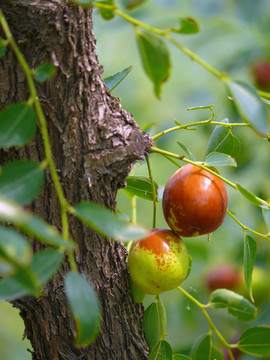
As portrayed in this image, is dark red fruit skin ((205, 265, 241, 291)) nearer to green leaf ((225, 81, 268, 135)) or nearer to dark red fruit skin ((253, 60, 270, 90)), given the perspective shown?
dark red fruit skin ((253, 60, 270, 90))

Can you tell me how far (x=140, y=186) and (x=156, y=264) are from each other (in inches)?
6.2

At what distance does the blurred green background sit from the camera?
1.66m

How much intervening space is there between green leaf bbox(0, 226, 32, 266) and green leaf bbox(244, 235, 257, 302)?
0.47m

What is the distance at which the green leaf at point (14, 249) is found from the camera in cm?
36

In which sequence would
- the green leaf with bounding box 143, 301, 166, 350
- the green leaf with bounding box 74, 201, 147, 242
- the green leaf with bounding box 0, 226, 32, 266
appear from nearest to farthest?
the green leaf with bounding box 0, 226, 32, 266 → the green leaf with bounding box 74, 201, 147, 242 → the green leaf with bounding box 143, 301, 166, 350

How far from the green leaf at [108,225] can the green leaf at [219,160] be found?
33 cm

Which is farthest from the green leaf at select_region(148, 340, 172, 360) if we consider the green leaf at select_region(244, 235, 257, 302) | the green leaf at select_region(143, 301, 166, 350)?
the green leaf at select_region(244, 235, 257, 302)

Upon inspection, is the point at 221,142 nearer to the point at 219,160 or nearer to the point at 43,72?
the point at 219,160

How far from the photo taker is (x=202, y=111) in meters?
1.99

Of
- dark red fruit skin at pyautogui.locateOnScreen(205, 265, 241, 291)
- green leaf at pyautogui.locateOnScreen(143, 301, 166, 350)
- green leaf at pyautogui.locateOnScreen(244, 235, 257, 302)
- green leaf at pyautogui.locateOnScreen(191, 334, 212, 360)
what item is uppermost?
green leaf at pyautogui.locateOnScreen(244, 235, 257, 302)

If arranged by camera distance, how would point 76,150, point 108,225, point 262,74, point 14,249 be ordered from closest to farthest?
point 14,249 < point 108,225 < point 76,150 < point 262,74

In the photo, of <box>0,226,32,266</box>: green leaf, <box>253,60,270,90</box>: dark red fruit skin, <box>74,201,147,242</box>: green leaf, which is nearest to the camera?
<box>0,226,32,266</box>: green leaf

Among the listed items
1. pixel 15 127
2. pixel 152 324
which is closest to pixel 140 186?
pixel 152 324

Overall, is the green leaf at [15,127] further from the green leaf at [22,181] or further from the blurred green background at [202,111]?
the blurred green background at [202,111]
